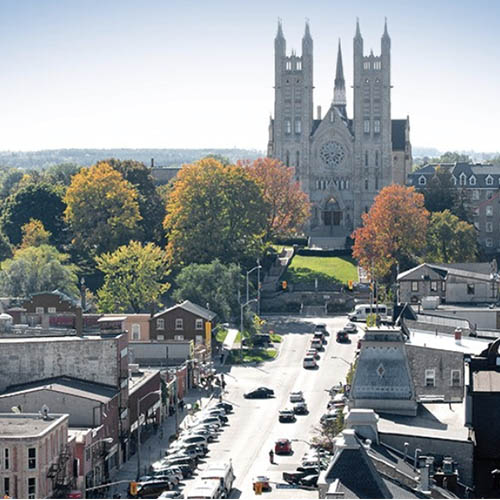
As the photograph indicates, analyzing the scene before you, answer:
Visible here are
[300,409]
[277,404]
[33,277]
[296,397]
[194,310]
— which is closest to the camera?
[300,409]

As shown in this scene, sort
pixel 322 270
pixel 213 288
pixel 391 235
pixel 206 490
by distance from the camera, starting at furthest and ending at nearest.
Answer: pixel 322 270 → pixel 391 235 → pixel 213 288 → pixel 206 490

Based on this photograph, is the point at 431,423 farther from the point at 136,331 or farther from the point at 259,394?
the point at 136,331

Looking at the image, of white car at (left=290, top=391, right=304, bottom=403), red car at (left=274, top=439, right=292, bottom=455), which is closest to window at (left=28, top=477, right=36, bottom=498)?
red car at (left=274, top=439, right=292, bottom=455)

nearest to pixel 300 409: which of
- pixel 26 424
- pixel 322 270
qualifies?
pixel 26 424

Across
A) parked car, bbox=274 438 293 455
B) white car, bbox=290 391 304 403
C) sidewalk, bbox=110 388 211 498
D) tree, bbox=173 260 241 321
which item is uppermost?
tree, bbox=173 260 241 321

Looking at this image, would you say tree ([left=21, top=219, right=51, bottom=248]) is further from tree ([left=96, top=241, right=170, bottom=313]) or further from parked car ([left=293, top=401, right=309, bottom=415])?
parked car ([left=293, top=401, right=309, bottom=415])

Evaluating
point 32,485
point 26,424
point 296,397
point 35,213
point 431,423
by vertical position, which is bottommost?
point 32,485

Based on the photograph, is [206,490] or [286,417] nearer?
[206,490]

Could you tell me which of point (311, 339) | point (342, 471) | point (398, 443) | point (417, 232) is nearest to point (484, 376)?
point (398, 443)
